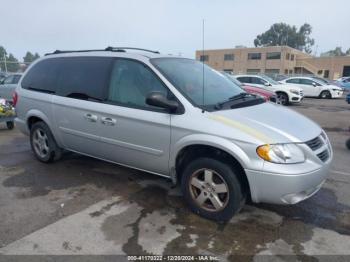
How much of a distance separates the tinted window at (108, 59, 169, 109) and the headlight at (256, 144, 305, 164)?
1286mm

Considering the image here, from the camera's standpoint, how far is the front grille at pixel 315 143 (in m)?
3.20

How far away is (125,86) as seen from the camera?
4.04m

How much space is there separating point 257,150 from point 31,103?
155 inches

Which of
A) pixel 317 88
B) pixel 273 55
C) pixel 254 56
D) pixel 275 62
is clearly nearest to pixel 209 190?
pixel 317 88

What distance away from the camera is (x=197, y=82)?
3977 millimetres

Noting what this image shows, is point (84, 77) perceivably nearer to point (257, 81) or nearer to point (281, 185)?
point (281, 185)

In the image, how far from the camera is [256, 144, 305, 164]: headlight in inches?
118

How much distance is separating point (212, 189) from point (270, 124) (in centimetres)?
94

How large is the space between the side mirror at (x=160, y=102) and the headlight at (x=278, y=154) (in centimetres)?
104

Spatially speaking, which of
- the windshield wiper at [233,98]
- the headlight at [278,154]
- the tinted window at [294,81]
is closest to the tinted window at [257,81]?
the tinted window at [294,81]

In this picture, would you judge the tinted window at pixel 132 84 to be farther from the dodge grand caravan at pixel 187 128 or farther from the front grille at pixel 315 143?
the front grille at pixel 315 143

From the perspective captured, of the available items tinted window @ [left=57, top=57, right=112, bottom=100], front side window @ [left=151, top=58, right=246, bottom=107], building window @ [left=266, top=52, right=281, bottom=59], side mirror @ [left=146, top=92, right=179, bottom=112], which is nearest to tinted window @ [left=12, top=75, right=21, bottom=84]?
tinted window @ [left=57, top=57, right=112, bottom=100]

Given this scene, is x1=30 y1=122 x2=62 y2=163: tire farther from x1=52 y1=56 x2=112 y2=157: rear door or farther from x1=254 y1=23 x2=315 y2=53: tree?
x1=254 y1=23 x2=315 y2=53: tree

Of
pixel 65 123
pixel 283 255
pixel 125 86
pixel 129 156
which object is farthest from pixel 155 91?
pixel 283 255
